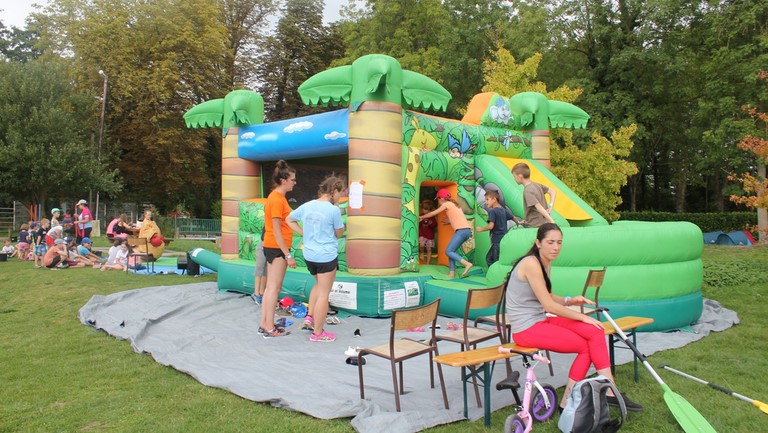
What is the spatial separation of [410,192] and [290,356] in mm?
2889

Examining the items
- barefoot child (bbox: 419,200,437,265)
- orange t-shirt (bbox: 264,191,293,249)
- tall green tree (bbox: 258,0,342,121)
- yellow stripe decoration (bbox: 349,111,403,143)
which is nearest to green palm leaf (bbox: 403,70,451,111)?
yellow stripe decoration (bbox: 349,111,403,143)

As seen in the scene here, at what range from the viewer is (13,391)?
3.84 metres

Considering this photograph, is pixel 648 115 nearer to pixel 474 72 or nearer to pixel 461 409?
pixel 474 72

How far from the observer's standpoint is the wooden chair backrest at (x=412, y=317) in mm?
3344

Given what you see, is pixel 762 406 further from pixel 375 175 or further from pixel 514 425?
pixel 375 175

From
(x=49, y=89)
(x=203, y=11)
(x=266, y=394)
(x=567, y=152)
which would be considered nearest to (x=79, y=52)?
(x=49, y=89)

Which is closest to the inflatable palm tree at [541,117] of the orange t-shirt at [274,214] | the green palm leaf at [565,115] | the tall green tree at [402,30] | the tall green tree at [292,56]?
the green palm leaf at [565,115]

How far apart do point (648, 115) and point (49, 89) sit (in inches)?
867

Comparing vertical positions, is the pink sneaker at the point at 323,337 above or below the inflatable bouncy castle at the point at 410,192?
below

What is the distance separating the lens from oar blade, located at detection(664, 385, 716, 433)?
9.80 feet

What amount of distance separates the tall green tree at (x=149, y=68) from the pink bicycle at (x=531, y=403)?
2185cm

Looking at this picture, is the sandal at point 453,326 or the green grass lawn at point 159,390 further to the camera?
the sandal at point 453,326

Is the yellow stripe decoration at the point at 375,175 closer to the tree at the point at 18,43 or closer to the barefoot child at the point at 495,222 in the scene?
the barefoot child at the point at 495,222

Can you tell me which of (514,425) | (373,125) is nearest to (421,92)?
(373,125)
